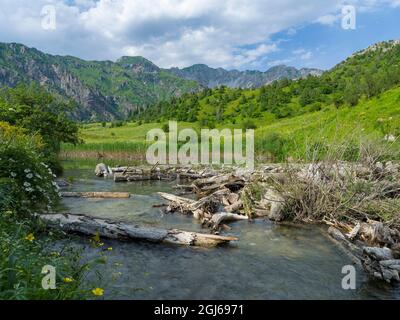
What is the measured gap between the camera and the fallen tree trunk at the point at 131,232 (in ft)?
42.1

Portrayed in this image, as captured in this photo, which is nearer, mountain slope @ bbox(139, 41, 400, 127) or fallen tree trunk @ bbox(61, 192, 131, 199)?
fallen tree trunk @ bbox(61, 192, 131, 199)

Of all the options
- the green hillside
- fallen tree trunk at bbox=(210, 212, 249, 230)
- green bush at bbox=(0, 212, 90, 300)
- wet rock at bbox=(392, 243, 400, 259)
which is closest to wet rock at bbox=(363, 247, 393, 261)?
wet rock at bbox=(392, 243, 400, 259)

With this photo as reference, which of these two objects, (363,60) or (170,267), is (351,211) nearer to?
(170,267)

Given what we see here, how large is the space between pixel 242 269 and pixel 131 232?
14.7 feet

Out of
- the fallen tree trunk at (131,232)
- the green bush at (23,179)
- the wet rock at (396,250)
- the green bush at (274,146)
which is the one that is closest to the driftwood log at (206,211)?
the fallen tree trunk at (131,232)

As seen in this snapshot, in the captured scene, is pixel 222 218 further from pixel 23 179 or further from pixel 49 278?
pixel 49 278

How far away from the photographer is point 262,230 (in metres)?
15.2

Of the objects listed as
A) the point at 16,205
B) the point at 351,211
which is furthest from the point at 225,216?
the point at 16,205

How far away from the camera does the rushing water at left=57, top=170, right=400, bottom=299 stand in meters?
9.02

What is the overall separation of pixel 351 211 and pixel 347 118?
31.2 meters

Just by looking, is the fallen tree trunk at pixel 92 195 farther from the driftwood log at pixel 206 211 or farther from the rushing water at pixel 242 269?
the rushing water at pixel 242 269

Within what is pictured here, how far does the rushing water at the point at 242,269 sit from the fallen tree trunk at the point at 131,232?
0.32 m

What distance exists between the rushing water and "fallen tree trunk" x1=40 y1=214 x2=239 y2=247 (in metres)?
0.32

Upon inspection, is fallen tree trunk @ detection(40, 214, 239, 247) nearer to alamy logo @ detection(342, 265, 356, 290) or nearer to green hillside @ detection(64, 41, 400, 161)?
alamy logo @ detection(342, 265, 356, 290)
